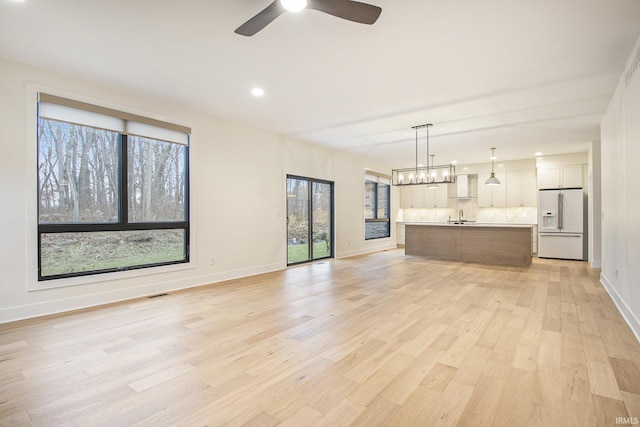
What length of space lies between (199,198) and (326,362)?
3.55 m

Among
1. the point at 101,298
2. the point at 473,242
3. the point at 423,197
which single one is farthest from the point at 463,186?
the point at 101,298

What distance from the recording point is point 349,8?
6.63ft

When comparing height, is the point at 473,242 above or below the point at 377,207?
below

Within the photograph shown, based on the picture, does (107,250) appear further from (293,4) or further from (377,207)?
(377,207)

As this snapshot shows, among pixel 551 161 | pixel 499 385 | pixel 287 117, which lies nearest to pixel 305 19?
pixel 287 117

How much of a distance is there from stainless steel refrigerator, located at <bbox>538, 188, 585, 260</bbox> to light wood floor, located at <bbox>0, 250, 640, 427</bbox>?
13.5ft

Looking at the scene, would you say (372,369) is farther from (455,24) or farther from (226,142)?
(226,142)

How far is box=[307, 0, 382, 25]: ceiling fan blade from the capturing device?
1.98m

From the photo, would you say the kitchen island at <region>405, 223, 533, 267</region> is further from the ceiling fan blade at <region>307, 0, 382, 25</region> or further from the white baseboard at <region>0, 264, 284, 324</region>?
the ceiling fan blade at <region>307, 0, 382, 25</region>

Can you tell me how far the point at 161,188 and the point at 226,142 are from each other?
137cm

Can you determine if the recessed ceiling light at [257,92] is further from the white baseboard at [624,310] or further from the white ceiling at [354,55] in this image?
the white baseboard at [624,310]

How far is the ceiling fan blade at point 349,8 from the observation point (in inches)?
77.8

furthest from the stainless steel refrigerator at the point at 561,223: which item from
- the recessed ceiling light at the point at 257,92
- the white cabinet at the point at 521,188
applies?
the recessed ceiling light at the point at 257,92

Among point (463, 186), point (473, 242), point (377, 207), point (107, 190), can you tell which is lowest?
point (473, 242)
